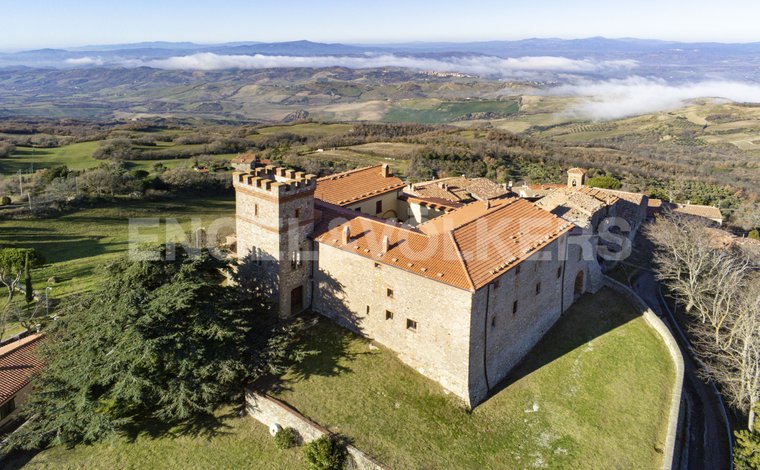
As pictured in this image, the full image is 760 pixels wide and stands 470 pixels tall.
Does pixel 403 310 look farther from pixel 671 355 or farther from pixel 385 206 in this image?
pixel 671 355

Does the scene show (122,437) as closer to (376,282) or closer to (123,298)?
(123,298)

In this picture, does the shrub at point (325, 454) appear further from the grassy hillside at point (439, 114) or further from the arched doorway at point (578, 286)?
the grassy hillside at point (439, 114)

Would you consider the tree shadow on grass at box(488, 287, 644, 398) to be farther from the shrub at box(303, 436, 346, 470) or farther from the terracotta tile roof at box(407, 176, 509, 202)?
the terracotta tile roof at box(407, 176, 509, 202)

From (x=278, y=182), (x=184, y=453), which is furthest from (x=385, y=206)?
(x=184, y=453)

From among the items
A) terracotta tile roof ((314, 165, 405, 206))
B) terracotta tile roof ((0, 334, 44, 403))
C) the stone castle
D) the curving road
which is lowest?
the curving road

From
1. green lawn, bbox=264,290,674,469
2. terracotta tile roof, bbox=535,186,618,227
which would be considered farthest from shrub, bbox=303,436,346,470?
terracotta tile roof, bbox=535,186,618,227

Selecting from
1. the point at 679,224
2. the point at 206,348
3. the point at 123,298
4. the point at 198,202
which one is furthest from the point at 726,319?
the point at 198,202

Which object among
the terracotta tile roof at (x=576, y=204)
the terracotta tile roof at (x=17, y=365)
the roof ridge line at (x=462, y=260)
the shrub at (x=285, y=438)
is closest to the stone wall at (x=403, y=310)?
the roof ridge line at (x=462, y=260)
